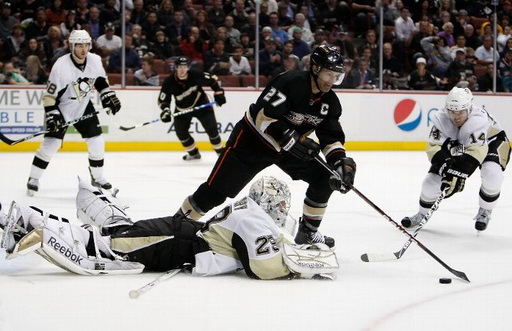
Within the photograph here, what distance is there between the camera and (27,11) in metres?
9.86

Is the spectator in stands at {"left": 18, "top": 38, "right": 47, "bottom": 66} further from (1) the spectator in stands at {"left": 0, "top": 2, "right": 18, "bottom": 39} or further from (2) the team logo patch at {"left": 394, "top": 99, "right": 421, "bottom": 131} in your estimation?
(2) the team logo patch at {"left": 394, "top": 99, "right": 421, "bottom": 131}

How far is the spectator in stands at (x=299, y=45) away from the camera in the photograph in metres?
10.6

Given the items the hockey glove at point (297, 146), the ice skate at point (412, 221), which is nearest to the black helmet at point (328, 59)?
the hockey glove at point (297, 146)

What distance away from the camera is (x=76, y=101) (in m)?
6.79

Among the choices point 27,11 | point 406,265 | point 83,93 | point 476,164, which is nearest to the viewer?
point 406,265

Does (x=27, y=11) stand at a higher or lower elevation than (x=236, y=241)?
higher

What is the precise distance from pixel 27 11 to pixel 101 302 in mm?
7228

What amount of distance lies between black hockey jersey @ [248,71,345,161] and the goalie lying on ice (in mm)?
598

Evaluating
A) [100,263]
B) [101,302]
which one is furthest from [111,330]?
[100,263]

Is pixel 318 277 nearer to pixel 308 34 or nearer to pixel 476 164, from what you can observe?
pixel 476 164

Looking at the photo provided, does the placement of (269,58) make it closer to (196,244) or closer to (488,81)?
(488,81)

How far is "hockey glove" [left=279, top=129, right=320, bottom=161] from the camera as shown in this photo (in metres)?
4.21

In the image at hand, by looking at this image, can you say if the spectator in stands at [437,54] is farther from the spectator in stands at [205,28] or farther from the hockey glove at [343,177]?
the hockey glove at [343,177]

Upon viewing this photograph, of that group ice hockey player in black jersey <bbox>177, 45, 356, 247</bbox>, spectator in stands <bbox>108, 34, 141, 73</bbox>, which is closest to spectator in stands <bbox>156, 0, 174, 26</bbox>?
spectator in stands <bbox>108, 34, 141, 73</bbox>
